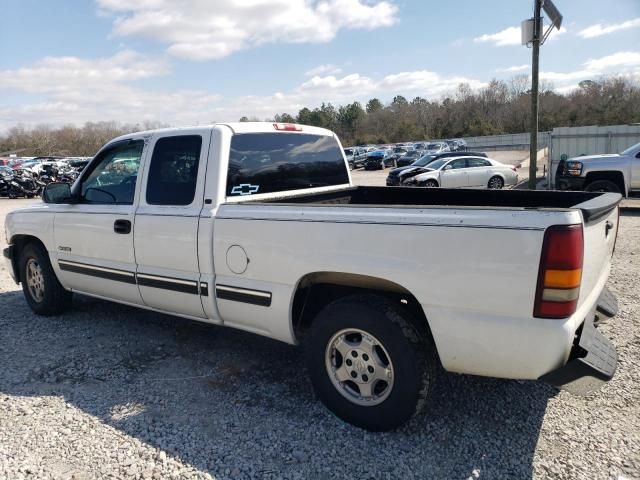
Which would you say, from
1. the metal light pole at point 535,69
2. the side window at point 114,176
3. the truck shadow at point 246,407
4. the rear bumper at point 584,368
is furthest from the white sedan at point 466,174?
the rear bumper at point 584,368

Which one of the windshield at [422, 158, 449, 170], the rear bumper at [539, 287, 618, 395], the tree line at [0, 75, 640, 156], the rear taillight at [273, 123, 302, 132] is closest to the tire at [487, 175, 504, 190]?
the windshield at [422, 158, 449, 170]

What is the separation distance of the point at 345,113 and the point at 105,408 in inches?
4054

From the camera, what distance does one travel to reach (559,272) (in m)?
2.30

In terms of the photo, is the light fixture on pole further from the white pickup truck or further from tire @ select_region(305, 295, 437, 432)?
tire @ select_region(305, 295, 437, 432)

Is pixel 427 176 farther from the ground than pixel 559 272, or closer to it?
closer to it

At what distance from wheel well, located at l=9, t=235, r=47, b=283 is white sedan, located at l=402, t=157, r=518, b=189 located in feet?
47.9

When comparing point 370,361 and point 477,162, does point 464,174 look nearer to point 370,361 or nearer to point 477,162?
point 477,162

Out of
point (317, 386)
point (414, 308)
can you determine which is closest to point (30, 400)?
point (317, 386)

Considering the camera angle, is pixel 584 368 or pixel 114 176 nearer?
pixel 584 368

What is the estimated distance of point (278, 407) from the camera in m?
3.34

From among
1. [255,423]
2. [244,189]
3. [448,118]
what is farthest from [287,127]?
[448,118]

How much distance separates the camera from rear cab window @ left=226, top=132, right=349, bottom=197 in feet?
12.2

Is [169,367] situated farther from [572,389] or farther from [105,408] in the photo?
[572,389]

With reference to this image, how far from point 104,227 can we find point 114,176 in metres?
0.51
